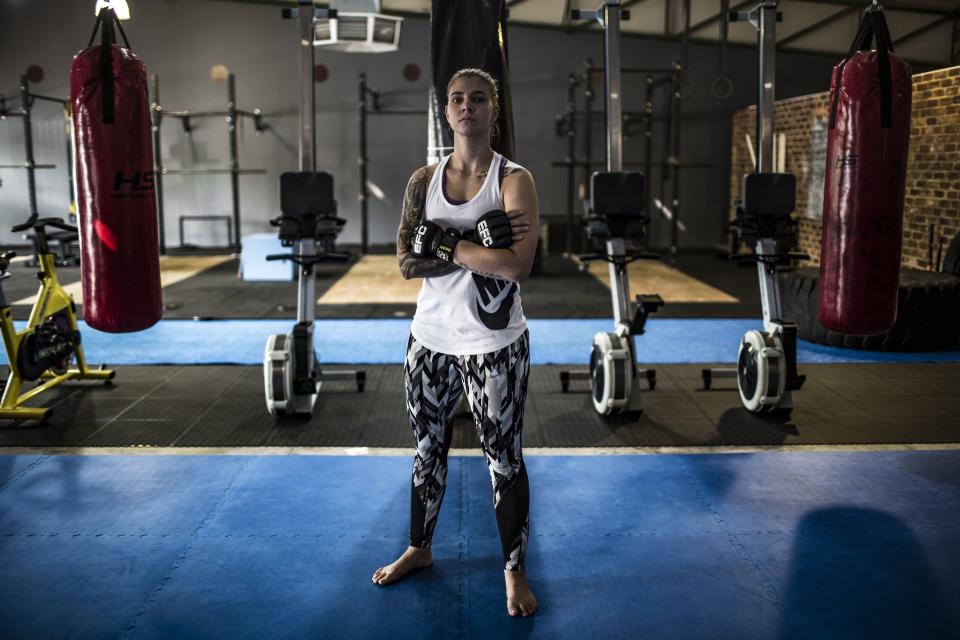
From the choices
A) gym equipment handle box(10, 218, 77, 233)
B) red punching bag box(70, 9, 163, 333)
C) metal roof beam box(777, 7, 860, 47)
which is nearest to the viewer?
red punching bag box(70, 9, 163, 333)

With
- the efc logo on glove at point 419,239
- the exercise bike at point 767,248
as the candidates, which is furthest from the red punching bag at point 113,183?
the exercise bike at point 767,248

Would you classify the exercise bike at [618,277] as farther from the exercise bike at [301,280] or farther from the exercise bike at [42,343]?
the exercise bike at [42,343]

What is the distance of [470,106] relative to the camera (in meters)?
2.04

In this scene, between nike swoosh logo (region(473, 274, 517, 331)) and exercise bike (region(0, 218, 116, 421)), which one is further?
exercise bike (region(0, 218, 116, 421))

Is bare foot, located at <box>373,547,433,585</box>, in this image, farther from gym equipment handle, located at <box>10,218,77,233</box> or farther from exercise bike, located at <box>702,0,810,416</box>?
gym equipment handle, located at <box>10,218,77,233</box>

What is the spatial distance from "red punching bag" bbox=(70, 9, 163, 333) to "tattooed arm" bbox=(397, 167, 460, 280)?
115 centimetres

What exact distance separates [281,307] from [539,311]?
7.41 ft

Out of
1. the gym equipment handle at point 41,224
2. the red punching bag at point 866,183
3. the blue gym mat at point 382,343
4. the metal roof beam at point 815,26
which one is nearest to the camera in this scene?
the red punching bag at point 866,183

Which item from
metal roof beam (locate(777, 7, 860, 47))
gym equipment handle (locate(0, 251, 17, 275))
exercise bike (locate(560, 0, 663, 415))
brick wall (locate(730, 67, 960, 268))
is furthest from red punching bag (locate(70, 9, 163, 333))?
metal roof beam (locate(777, 7, 860, 47))

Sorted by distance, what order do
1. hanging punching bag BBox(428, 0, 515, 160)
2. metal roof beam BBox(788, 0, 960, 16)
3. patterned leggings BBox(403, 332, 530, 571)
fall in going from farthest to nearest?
metal roof beam BBox(788, 0, 960, 16) → hanging punching bag BBox(428, 0, 515, 160) → patterned leggings BBox(403, 332, 530, 571)

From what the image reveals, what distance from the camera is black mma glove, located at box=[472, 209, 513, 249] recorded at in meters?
2.00

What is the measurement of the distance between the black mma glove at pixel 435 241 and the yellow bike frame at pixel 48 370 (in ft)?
8.72

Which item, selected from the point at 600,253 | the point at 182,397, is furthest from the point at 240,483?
the point at 600,253

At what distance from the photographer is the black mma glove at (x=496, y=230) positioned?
6.57ft
